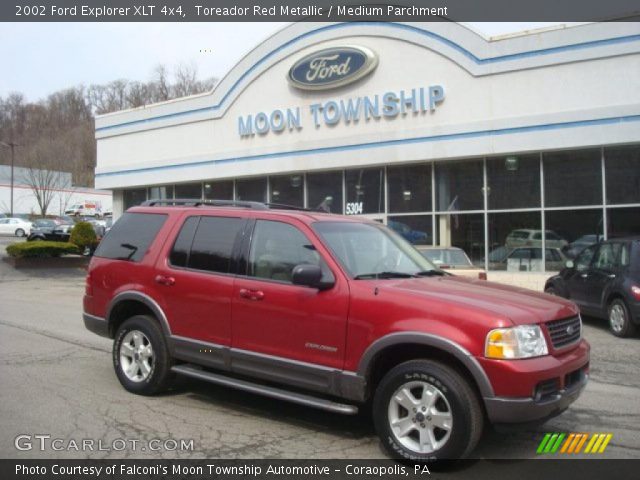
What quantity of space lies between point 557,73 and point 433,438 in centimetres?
1301

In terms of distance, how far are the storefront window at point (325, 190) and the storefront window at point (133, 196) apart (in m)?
8.32

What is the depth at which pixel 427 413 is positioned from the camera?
4316mm

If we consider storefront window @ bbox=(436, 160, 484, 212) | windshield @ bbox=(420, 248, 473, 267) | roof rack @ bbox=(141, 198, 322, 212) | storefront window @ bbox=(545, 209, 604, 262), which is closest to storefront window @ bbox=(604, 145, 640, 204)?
storefront window @ bbox=(545, 209, 604, 262)

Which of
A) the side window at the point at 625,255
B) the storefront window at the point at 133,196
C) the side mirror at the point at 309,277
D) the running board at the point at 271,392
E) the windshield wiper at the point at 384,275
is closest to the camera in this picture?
the running board at the point at 271,392

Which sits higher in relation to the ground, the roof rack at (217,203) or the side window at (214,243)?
the roof rack at (217,203)

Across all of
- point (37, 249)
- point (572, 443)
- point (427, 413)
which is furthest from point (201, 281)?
point (37, 249)

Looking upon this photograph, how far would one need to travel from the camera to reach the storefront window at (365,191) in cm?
1817

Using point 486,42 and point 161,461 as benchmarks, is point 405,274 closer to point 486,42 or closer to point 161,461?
point 161,461

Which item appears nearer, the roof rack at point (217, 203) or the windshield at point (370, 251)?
the windshield at point (370, 251)

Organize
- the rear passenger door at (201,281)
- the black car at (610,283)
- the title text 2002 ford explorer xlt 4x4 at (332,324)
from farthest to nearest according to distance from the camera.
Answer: the black car at (610,283) → the rear passenger door at (201,281) → the title text 2002 ford explorer xlt 4x4 at (332,324)

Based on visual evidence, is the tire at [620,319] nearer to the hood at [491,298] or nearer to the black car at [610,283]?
the black car at [610,283]

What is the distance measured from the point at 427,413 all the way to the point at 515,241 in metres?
12.6

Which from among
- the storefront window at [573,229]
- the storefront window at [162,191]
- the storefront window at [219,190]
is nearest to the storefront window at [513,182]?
the storefront window at [573,229]

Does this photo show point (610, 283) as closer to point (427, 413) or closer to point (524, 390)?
point (524, 390)
